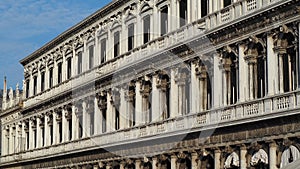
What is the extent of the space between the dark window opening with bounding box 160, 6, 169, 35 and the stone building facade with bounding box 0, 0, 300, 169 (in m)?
0.05

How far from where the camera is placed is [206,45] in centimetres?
3438

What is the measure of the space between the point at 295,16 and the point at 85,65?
77.5 ft

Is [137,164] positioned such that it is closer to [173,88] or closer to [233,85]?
[173,88]

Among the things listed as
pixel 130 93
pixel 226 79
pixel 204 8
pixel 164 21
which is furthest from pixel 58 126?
pixel 226 79

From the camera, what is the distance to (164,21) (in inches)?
1556

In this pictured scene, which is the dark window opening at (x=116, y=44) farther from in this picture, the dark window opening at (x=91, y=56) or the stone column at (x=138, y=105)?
the stone column at (x=138, y=105)

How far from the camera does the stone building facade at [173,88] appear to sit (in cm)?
2956

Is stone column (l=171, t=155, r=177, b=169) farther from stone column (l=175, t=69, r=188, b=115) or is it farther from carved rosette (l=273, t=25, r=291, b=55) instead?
carved rosette (l=273, t=25, r=291, b=55)

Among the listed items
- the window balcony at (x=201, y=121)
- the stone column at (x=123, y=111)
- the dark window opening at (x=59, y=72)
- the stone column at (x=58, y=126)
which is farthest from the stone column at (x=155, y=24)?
the dark window opening at (x=59, y=72)

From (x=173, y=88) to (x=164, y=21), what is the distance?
401cm

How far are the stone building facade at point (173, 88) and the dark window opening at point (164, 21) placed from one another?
0.05 meters

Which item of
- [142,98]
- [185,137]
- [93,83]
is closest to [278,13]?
[185,137]

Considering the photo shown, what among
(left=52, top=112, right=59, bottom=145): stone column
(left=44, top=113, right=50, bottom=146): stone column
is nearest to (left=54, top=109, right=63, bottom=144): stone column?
(left=52, top=112, right=59, bottom=145): stone column

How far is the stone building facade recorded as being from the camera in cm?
2956
